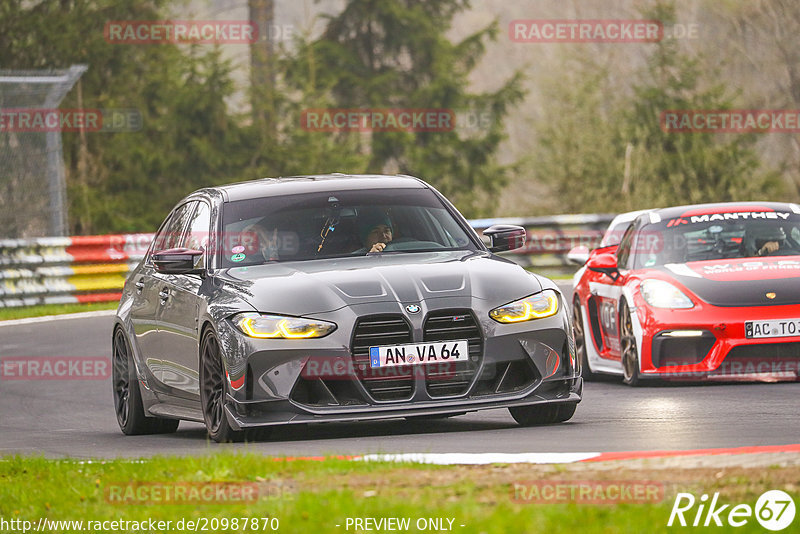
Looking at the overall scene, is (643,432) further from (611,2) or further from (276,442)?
(611,2)

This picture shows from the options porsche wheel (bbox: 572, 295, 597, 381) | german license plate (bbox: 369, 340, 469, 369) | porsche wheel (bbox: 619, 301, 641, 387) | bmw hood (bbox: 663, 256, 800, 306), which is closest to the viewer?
german license plate (bbox: 369, 340, 469, 369)

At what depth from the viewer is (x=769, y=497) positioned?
578cm

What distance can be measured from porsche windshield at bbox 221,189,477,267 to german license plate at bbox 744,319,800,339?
265 cm

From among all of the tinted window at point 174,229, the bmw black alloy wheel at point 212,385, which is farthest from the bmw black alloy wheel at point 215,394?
the tinted window at point 174,229

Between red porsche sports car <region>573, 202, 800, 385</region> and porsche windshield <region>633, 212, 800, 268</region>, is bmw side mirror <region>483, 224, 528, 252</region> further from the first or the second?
porsche windshield <region>633, 212, 800, 268</region>

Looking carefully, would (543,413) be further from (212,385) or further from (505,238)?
(212,385)

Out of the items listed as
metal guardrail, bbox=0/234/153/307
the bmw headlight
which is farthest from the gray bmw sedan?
metal guardrail, bbox=0/234/153/307

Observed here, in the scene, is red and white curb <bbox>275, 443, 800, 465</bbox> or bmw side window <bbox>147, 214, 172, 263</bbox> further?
bmw side window <bbox>147, 214, 172, 263</bbox>

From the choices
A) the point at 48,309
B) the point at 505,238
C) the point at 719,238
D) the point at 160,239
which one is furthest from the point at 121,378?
the point at 48,309

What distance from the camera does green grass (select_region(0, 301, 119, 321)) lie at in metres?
22.8

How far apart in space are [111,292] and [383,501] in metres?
19.2

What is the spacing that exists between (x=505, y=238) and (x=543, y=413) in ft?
4.24

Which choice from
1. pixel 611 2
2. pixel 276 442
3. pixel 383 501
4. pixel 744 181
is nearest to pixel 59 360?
pixel 276 442

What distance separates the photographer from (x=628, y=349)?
1261 cm
